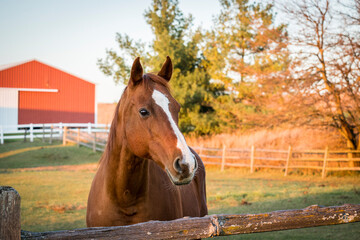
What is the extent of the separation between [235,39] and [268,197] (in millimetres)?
15475

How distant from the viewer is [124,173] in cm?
264

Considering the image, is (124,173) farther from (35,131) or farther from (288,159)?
(35,131)

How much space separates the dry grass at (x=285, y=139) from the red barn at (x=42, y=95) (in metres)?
13.3

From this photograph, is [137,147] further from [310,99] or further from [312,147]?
[312,147]

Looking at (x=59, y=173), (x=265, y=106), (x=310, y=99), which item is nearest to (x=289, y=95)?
(x=310, y=99)

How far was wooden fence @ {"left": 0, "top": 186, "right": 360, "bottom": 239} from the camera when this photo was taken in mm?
1546

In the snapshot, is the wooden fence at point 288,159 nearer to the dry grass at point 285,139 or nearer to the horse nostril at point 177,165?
the dry grass at point 285,139

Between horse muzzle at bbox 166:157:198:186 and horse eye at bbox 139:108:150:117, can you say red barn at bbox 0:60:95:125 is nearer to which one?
horse eye at bbox 139:108:150:117

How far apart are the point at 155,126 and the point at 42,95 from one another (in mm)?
27698

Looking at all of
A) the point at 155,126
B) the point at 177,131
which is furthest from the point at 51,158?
the point at 177,131

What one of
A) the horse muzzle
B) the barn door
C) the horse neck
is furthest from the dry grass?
the barn door

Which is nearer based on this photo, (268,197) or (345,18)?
(268,197)

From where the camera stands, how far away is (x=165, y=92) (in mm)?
2564

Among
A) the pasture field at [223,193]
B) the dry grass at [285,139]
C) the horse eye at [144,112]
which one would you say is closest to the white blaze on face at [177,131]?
the horse eye at [144,112]
